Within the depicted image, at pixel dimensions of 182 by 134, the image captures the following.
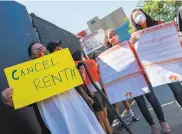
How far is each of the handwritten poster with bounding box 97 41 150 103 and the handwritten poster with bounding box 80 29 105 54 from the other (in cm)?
426

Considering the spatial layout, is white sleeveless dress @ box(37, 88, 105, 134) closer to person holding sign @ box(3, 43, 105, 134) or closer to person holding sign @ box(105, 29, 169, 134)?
person holding sign @ box(3, 43, 105, 134)

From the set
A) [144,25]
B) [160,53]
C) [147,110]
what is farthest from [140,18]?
[147,110]

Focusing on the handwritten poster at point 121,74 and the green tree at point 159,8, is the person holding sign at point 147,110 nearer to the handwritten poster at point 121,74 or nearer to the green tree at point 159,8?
the handwritten poster at point 121,74

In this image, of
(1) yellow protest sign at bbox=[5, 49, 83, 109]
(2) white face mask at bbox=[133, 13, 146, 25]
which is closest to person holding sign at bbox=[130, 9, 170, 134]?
(2) white face mask at bbox=[133, 13, 146, 25]

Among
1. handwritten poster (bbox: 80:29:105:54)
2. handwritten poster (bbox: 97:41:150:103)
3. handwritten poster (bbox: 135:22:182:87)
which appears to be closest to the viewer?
handwritten poster (bbox: 135:22:182:87)

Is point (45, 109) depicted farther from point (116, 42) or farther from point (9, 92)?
point (116, 42)

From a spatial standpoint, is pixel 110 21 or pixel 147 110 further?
pixel 110 21

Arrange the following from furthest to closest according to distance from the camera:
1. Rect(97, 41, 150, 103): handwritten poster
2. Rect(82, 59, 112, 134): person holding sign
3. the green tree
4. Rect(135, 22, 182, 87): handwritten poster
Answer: the green tree, Rect(82, 59, 112, 134): person holding sign, Rect(97, 41, 150, 103): handwritten poster, Rect(135, 22, 182, 87): handwritten poster

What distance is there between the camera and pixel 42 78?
3.18m

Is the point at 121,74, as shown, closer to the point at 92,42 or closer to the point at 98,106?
the point at 98,106

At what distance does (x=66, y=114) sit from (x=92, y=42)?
6636mm

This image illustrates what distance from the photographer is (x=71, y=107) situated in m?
3.08

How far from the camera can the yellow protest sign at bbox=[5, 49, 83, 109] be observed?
3.05 metres

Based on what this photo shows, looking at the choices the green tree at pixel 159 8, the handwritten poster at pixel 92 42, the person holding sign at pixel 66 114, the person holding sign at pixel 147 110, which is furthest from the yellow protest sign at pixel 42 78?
the green tree at pixel 159 8
